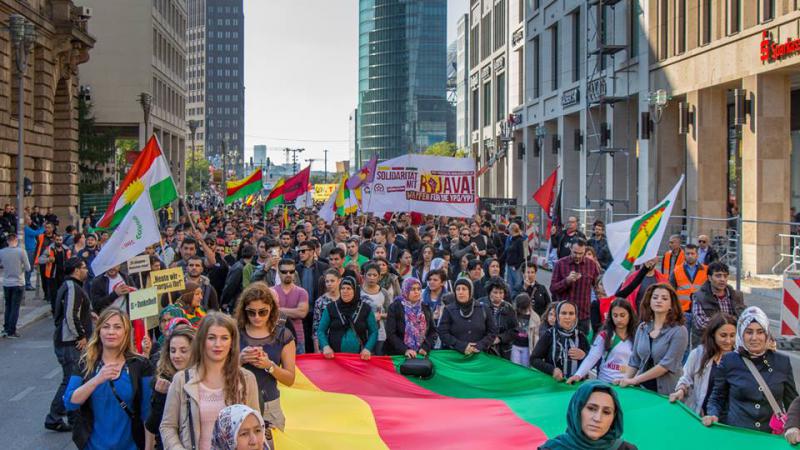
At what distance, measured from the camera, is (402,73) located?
593 feet

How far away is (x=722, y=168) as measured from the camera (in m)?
32.1

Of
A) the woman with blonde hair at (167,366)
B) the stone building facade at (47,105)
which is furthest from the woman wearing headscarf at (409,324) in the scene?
the stone building facade at (47,105)

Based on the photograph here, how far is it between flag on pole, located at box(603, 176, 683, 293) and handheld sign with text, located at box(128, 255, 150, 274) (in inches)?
215

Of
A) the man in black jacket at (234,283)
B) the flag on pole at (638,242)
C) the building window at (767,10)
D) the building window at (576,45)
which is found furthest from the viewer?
the building window at (576,45)

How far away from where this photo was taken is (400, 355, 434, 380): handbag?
10.0m

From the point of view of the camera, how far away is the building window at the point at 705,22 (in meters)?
31.7

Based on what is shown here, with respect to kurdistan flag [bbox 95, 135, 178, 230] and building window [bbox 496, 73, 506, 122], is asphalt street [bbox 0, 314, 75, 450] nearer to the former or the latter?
kurdistan flag [bbox 95, 135, 178, 230]

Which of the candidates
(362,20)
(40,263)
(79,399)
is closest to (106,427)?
(79,399)

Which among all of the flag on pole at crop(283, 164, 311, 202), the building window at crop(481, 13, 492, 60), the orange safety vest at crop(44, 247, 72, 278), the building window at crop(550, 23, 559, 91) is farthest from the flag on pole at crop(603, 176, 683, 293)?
the building window at crop(481, 13, 492, 60)

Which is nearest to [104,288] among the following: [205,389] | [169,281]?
[169,281]

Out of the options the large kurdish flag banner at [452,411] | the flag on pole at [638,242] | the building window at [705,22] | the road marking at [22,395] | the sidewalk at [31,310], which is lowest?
the road marking at [22,395]

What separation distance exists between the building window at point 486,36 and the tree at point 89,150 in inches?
1060

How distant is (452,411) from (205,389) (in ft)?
10.5

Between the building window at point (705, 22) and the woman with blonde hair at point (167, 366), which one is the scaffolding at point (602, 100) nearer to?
the building window at point (705, 22)
